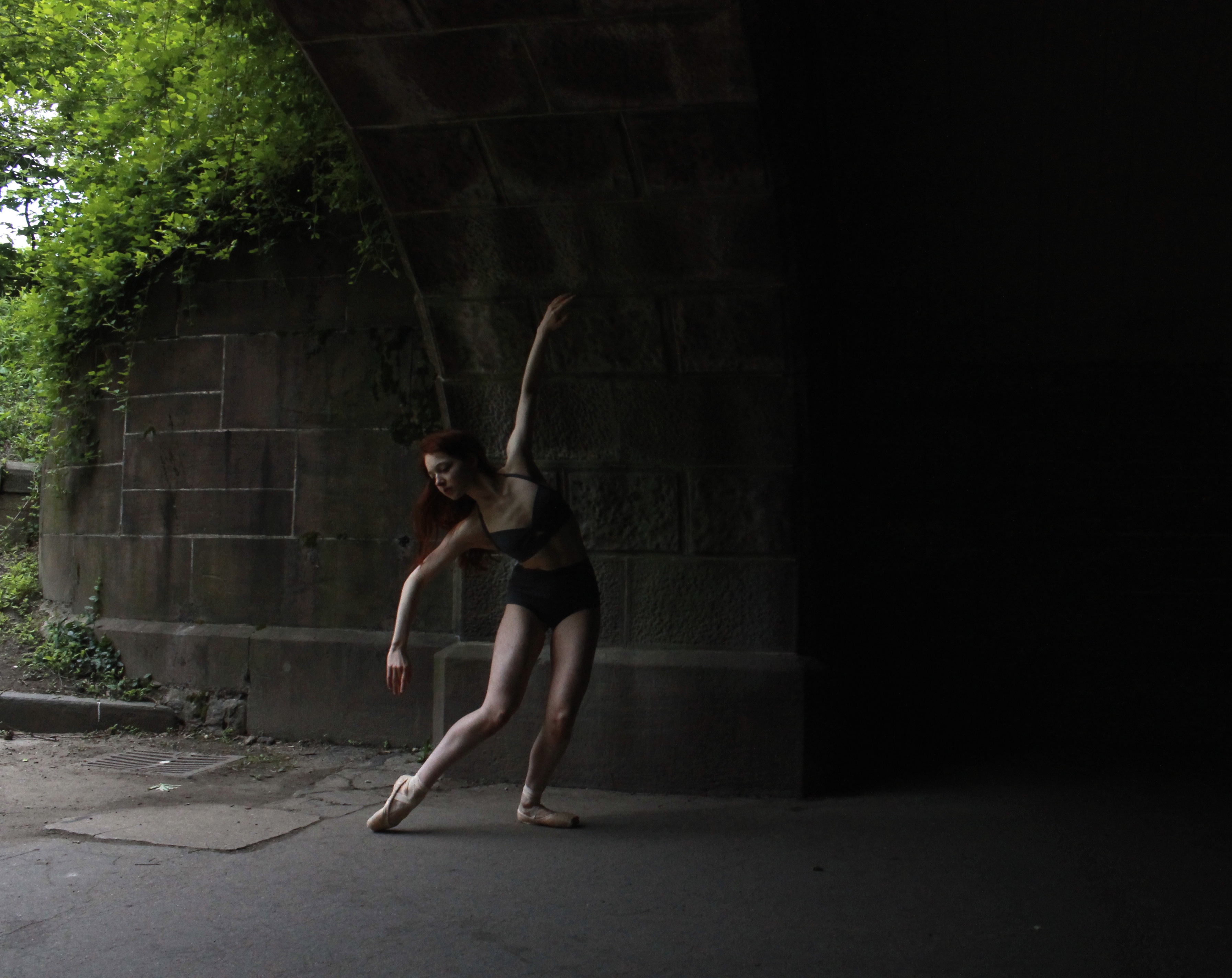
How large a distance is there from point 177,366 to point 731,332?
11.5 feet

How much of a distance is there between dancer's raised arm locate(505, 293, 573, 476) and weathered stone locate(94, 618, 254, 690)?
8.58ft

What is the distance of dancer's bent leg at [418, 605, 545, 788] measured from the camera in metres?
4.20

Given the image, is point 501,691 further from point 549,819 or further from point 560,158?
point 560,158

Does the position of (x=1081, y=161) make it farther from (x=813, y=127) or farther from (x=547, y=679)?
(x=547, y=679)

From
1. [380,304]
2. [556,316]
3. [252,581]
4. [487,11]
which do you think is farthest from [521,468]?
[252,581]

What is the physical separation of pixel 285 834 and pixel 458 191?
2.74 metres

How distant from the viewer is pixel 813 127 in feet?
16.3

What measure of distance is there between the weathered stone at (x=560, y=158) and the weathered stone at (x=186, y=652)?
3.07m

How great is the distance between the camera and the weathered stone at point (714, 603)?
5.08m

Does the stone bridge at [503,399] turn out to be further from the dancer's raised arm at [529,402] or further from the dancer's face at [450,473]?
the dancer's face at [450,473]

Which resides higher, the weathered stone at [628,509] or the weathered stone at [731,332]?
the weathered stone at [731,332]

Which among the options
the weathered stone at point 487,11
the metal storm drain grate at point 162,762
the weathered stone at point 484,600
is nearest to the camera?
the weathered stone at point 487,11

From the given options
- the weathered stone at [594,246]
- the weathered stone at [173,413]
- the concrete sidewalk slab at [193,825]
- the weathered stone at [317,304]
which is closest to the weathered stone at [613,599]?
the weathered stone at [594,246]

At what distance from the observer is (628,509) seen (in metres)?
5.22
